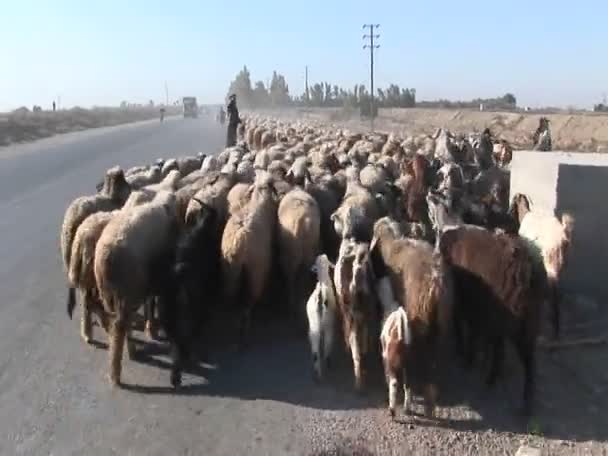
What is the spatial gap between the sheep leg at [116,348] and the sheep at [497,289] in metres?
3.39

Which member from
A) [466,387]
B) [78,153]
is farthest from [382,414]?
[78,153]

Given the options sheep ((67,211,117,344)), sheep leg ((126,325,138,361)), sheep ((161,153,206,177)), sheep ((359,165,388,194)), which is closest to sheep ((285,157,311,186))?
sheep ((359,165,388,194))

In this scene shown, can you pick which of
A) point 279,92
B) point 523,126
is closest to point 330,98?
point 279,92

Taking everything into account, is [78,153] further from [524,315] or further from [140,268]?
[524,315]

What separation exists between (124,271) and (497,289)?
12.3ft

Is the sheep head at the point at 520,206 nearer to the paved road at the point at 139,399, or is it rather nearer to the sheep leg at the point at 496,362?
the sheep leg at the point at 496,362

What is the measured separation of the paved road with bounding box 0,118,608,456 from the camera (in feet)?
18.7

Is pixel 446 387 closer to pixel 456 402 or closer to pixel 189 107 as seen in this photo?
pixel 456 402

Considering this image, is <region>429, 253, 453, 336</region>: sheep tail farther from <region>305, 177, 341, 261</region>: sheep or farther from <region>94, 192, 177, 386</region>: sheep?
<region>94, 192, 177, 386</region>: sheep

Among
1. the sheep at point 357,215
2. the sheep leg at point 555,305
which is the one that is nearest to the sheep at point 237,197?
the sheep at point 357,215

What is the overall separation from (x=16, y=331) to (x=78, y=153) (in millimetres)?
25078

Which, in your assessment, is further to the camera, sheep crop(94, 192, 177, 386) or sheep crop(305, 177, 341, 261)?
sheep crop(305, 177, 341, 261)

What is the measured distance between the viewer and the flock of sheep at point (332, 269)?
246 inches

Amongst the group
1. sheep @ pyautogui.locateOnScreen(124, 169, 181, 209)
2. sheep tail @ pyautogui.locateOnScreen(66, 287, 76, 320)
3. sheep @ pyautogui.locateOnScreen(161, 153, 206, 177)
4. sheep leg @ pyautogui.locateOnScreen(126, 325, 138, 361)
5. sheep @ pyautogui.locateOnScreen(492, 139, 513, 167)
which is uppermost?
sheep @ pyautogui.locateOnScreen(124, 169, 181, 209)
